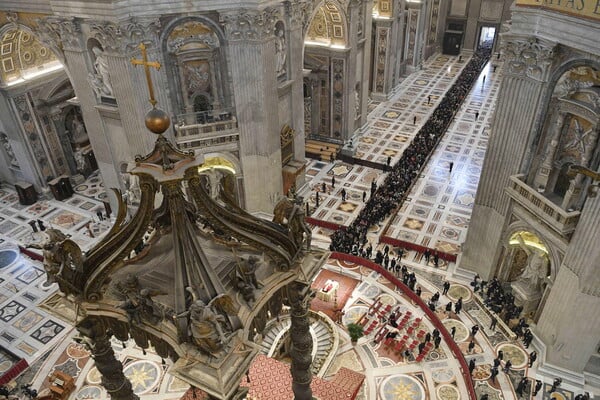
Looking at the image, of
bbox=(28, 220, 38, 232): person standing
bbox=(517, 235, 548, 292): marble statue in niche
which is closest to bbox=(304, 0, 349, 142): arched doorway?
bbox=(517, 235, 548, 292): marble statue in niche

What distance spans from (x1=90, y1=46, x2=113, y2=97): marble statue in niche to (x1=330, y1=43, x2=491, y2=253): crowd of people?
10905 mm

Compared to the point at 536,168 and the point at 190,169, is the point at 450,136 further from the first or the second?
the point at 190,169

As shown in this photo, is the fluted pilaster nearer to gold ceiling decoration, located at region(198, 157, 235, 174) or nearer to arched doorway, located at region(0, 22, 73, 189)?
gold ceiling decoration, located at region(198, 157, 235, 174)

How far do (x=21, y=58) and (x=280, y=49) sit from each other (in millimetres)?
12283

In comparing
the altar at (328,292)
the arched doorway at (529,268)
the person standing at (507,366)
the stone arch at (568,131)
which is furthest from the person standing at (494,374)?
the altar at (328,292)

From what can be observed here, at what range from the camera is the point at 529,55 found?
1347 centimetres

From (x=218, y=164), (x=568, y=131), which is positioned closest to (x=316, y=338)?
(x=218, y=164)

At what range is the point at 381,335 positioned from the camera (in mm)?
A: 15938

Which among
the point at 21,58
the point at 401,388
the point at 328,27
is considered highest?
the point at 328,27

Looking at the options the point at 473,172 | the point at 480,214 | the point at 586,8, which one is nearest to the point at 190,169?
the point at 586,8

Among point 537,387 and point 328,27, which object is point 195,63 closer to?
point 328,27

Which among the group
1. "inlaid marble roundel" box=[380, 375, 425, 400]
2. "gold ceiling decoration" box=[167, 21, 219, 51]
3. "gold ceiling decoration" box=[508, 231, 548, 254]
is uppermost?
"gold ceiling decoration" box=[167, 21, 219, 51]

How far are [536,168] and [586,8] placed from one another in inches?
196

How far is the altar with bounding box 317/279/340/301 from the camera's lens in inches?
683
